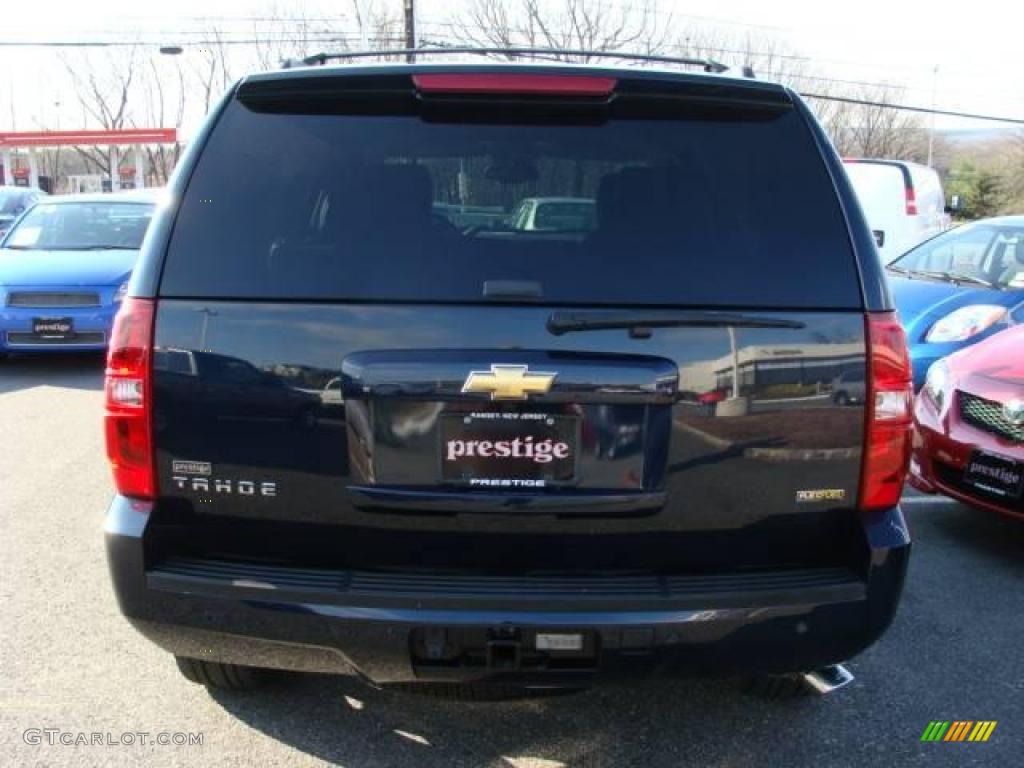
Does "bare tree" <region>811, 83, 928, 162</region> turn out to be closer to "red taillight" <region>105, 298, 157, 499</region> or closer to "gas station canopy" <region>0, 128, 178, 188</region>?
"gas station canopy" <region>0, 128, 178, 188</region>

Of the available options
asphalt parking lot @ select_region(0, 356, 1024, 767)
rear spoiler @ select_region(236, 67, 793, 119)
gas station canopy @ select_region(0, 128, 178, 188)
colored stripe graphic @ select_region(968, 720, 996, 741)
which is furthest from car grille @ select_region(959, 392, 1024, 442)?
gas station canopy @ select_region(0, 128, 178, 188)

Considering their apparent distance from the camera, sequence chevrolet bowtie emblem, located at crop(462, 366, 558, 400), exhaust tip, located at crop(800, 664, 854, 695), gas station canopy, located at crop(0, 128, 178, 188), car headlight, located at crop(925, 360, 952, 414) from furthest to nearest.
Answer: gas station canopy, located at crop(0, 128, 178, 188) → car headlight, located at crop(925, 360, 952, 414) → exhaust tip, located at crop(800, 664, 854, 695) → chevrolet bowtie emblem, located at crop(462, 366, 558, 400)

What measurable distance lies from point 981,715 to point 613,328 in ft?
6.54

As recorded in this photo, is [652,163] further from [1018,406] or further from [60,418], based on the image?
[60,418]

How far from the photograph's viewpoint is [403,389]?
2.10 m

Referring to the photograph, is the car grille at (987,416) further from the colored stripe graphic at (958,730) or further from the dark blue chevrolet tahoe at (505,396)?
the dark blue chevrolet tahoe at (505,396)

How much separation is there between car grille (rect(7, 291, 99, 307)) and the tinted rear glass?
7.08m

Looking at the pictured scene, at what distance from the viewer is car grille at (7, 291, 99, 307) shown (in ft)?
28.0

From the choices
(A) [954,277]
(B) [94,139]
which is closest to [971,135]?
(B) [94,139]

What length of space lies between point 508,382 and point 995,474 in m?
3.10

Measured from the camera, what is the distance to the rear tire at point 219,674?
274 centimetres

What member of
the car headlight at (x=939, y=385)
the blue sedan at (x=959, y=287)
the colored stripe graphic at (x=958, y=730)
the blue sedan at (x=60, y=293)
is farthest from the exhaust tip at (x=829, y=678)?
the blue sedan at (x=60, y=293)

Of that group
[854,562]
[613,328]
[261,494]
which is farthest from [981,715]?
[261,494]

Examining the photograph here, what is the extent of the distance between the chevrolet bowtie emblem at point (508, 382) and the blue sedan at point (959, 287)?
16.7 feet
